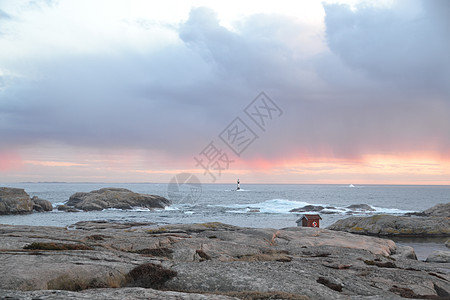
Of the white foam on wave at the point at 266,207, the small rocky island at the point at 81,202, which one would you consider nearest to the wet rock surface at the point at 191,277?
the small rocky island at the point at 81,202

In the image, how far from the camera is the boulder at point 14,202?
8475 cm

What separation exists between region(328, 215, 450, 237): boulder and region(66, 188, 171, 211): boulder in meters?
68.7

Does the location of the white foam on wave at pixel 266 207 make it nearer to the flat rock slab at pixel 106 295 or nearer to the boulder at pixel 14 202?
the boulder at pixel 14 202

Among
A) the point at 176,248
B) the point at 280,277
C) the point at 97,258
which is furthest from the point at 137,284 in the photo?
the point at 176,248

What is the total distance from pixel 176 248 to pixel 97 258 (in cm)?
680

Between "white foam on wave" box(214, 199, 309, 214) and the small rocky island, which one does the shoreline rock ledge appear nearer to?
the small rocky island

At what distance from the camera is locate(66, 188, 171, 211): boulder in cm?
10124

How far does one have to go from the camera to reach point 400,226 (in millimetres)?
53062

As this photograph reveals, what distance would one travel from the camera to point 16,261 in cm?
1377

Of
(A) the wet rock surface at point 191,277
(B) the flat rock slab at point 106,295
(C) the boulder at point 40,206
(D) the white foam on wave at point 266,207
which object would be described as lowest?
(D) the white foam on wave at point 266,207

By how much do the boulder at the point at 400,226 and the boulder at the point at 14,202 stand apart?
2924 inches

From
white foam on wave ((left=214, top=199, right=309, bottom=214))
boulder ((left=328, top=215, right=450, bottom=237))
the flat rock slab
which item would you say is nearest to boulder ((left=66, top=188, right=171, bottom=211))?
white foam on wave ((left=214, top=199, right=309, bottom=214))

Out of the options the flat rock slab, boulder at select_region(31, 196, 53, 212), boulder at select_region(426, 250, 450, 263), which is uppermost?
the flat rock slab

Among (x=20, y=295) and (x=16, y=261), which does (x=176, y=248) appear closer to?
(x=16, y=261)
